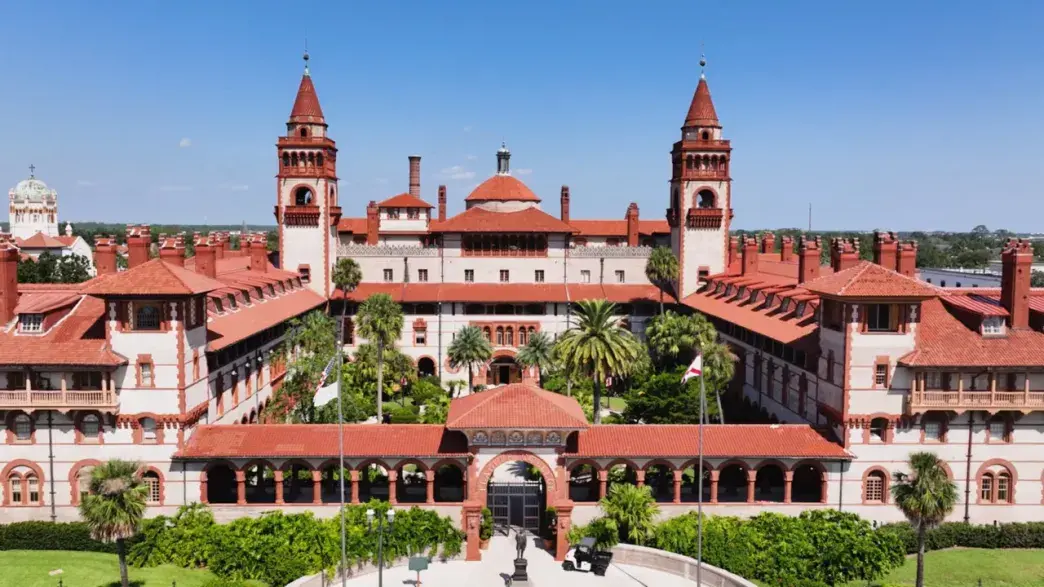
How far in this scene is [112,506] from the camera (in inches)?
1245

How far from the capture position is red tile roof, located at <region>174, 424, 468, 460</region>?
41.5 metres

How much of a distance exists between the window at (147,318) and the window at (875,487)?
3722 cm

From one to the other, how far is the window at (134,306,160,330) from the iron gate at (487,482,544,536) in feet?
63.9

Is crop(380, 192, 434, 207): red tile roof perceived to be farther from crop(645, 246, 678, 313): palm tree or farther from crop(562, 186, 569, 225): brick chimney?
crop(645, 246, 678, 313): palm tree

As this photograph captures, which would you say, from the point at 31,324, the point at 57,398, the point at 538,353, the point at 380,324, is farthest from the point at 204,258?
the point at 538,353

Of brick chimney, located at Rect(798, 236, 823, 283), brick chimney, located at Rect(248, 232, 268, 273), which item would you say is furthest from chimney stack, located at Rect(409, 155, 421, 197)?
brick chimney, located at Rect(798, 236, 823, 283)

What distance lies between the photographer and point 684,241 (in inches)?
2972

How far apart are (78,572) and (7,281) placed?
58.6 feet

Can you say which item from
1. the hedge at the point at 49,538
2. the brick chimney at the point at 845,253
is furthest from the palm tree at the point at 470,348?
the hedge at the point at 49,538

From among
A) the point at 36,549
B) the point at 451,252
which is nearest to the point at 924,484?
the point at 36,549

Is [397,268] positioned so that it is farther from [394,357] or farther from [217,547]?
[217,547]

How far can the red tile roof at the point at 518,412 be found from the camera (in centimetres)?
3950

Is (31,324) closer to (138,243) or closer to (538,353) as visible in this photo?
(138,243)

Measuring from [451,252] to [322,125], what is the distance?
16.9 meters
